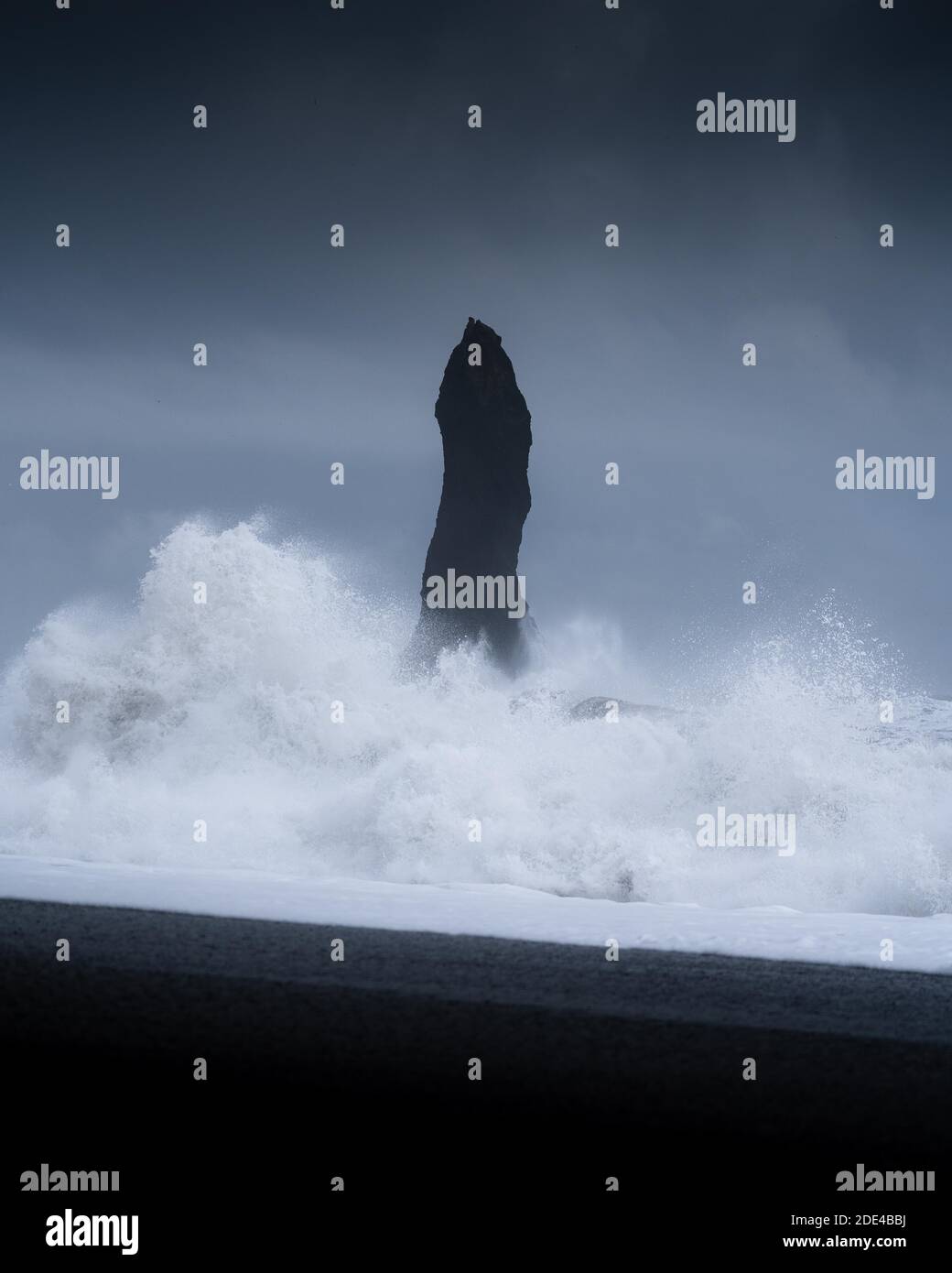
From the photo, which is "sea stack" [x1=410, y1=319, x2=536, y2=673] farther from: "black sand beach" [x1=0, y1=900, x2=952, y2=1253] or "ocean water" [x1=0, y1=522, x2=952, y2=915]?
"black sand beach" [x1=0, y1=900, x2=952, y2=1253]

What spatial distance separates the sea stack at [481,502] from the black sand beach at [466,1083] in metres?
28.9

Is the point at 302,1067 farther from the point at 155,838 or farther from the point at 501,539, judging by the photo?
the point at 501,539

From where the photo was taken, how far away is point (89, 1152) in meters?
5.03

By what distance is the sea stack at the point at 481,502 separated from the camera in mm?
38656

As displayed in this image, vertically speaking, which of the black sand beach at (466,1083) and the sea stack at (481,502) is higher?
the sea stack at (481,502)

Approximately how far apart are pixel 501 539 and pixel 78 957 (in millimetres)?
31032

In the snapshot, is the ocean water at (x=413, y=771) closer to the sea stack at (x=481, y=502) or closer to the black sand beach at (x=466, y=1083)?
the black sand beach at (x=466, y=1083)

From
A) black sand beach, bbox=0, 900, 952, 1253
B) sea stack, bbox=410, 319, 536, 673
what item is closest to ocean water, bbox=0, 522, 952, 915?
black sand beach, bbox=0, 900, 952, 1253

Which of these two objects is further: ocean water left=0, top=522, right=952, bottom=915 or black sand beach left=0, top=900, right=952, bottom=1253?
ocean water left=0, top=522, right=952, bottom=915

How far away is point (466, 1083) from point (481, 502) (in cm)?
3416

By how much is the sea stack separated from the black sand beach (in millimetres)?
28863

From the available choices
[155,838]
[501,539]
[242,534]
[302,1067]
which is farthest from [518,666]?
[302,1067]

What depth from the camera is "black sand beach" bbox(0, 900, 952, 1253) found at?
4.84m

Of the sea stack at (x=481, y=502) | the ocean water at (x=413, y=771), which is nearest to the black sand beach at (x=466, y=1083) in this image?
the ocean water at (x=413, y=771)
